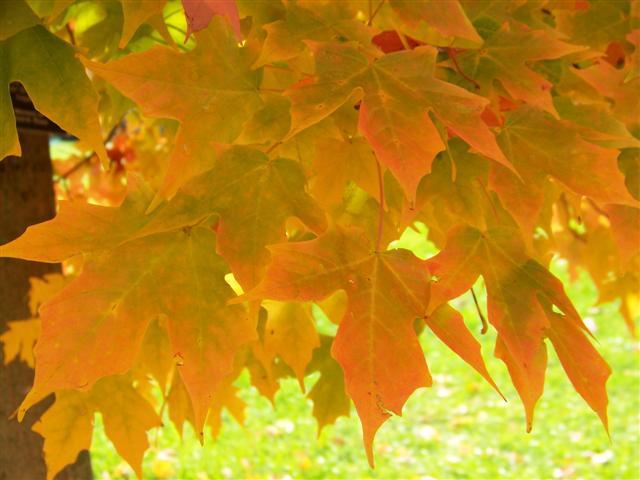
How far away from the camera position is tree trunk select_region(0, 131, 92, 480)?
1.23 m

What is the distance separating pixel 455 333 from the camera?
2.25ft

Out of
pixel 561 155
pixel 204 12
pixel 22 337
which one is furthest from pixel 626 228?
pixel 22 337

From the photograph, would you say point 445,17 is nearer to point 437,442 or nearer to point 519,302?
point 519,302

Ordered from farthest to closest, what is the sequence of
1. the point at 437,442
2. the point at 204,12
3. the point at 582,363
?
the point at 437,442 < the point at 582,363 < the point at 204,12

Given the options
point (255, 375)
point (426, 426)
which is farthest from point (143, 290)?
point (426, 426)

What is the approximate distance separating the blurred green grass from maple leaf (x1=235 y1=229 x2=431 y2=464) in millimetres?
1723

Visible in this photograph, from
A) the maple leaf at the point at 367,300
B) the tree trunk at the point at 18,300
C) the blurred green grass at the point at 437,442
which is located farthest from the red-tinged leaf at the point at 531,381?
the blurred green grass at the point at 437,442

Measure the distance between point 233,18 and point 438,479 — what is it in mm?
2237

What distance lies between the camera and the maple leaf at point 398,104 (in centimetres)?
62

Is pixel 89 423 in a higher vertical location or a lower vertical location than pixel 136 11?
lower

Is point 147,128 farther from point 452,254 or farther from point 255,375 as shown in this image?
point 452,254

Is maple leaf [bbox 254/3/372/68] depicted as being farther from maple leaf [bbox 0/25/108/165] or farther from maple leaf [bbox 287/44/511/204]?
maple leaf [bbox 0/25/108/165]

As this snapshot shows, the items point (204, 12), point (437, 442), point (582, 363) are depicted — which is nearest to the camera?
point (204, 12)

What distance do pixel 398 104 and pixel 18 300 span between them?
32.9 inches
